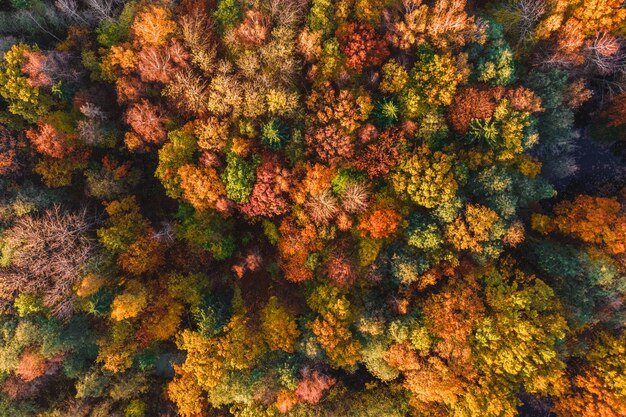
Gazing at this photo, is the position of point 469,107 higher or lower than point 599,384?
higher

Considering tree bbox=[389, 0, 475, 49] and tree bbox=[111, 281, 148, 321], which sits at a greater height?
tree bbox=[389, 0, 475, 49]

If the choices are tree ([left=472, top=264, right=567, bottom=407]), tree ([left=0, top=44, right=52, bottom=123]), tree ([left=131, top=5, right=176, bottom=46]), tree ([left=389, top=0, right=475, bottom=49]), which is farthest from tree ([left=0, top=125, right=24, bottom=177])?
tree ([left=472, top=264, right=567, bottom=407])

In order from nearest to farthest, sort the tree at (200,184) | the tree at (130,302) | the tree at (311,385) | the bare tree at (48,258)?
1. the tree at (130,302)
2. the bare tree at (48,258)
3. the tree at (200,184)
4. the tree at (311,385)

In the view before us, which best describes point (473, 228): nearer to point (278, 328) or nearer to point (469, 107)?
point (469, 107)

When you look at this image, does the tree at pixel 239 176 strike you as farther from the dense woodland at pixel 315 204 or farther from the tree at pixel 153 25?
the tree at pixel 153 25

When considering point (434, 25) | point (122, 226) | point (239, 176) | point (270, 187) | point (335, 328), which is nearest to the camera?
point (434, 25)

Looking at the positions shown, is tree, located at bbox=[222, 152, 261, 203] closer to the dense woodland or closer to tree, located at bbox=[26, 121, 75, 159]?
the dense woodland

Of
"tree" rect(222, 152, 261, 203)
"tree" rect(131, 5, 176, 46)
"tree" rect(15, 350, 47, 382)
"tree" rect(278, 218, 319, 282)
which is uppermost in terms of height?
"tree" rect(131, 5, 176, 46)

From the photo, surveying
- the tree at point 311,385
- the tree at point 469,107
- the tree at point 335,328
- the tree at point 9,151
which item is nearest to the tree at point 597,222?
the tree at point 469,107

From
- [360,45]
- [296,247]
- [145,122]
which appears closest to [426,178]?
[360,45]
